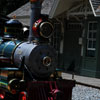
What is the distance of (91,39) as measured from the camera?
43.6ft

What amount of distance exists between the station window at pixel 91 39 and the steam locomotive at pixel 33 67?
6.80 meters

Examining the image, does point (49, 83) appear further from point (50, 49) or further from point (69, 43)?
point (69, 43)

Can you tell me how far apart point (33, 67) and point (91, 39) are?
7525 millimetres

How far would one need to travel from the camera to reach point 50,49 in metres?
6.41

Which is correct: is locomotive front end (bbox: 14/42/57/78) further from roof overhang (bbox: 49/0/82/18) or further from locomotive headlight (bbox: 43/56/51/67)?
roof overhang (bbox: 49/0/82/18)

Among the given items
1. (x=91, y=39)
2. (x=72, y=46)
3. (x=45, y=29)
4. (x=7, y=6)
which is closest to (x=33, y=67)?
(x=45, y=29)

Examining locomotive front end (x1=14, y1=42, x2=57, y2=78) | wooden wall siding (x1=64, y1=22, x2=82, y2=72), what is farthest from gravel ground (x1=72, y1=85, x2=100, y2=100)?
wooden wall siding (x1=64, y1=22, x2=82, y2=72)

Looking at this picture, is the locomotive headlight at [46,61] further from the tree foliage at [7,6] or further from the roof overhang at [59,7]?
the tree foliage at [7,6]

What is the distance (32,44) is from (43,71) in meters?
0.64

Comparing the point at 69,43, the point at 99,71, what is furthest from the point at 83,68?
the point at 69,43

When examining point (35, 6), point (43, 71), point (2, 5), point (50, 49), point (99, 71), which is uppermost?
point (2, 5)

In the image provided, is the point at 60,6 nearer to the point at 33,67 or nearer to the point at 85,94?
the point at 85,94

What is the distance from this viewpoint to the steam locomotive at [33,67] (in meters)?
5.93

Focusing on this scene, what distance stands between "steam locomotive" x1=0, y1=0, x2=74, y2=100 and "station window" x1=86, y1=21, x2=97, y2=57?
22.3ft
